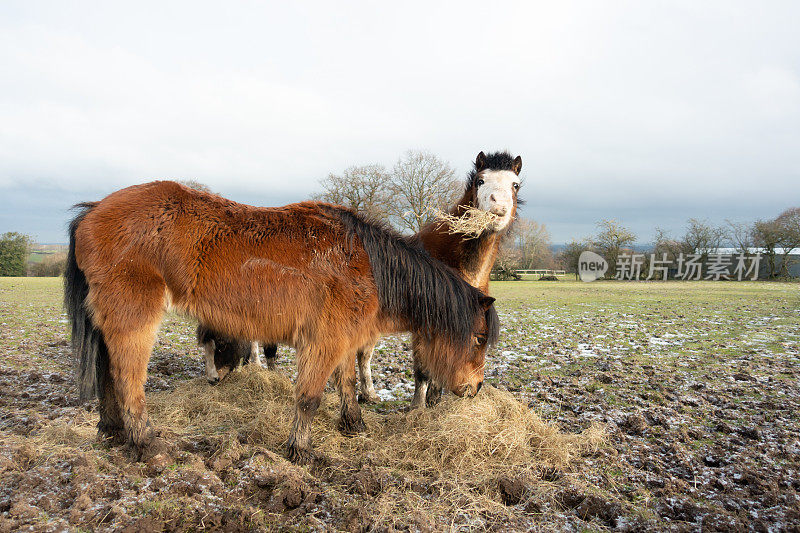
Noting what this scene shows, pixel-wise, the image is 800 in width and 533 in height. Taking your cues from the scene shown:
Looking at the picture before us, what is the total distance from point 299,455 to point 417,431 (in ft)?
3.53

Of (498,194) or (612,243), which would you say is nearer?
(498,194)

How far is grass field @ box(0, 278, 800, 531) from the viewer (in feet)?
9.11

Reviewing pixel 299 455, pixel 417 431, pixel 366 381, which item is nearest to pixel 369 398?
pixel 366 381

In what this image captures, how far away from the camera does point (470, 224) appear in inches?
171

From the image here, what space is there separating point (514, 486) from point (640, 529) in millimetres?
826

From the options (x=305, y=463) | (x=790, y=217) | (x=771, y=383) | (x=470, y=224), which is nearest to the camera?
(x=305, y=463)

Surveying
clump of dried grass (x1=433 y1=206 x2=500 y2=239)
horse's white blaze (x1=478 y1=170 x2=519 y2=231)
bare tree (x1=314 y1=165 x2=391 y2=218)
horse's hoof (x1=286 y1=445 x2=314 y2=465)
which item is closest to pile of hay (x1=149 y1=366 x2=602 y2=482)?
horse's hoof (x1=286 y1=445 x2=314 y2=465)

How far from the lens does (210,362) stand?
548 cm

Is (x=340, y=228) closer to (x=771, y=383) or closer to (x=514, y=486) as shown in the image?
(x=514, y=486)

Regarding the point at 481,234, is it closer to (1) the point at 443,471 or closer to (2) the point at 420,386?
(2) the point at 420,386

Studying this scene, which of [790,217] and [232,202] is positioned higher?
[790,217]

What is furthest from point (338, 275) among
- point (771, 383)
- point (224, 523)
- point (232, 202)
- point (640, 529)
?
point (771, 383)

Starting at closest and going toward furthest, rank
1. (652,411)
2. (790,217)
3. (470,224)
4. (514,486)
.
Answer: (514,486), (470,224), (652,411), (790,217)

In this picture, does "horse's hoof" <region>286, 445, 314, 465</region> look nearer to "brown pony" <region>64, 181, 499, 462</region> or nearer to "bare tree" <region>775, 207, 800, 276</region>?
"brown pony" <region>64, 181, 499, 462</region>
